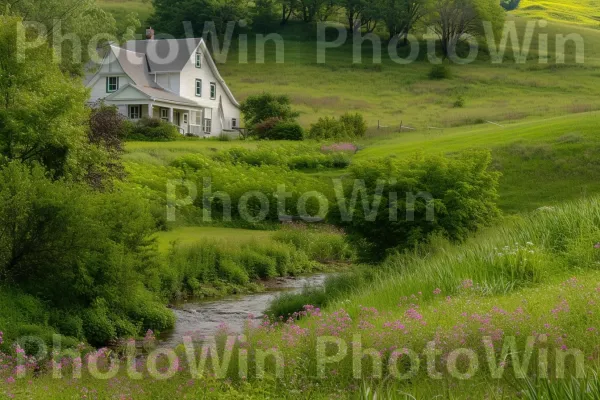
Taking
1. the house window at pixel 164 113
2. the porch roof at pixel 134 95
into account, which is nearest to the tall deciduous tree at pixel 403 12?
the house window at pixel 164 113

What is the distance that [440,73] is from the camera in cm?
9038

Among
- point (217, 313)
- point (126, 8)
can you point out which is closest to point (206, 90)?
point (217, 313)

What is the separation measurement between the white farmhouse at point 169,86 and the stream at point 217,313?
39480mm

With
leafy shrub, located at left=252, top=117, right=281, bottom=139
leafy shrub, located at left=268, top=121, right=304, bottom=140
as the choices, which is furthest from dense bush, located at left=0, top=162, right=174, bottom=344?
leafy shrub, located at left=252, top=117, right=281, bottom=139

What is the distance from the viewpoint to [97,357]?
16.0 m

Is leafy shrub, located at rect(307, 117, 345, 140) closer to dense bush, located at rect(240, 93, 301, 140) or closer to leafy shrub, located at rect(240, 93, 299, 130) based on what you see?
dense bush, located at rect(240, 93, 301, 140)

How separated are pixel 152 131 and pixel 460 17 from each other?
56.4 m

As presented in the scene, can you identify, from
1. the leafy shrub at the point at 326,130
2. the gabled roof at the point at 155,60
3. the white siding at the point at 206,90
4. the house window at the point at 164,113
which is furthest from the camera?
the white siding at the point at 206,90

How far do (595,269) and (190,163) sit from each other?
31.1 metres

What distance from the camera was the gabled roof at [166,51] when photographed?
6975 cm

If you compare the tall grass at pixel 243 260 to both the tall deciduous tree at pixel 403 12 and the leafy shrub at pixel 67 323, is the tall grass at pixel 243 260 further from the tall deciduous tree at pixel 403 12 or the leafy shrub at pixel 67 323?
the tall deciduous tree at pixel 403 12

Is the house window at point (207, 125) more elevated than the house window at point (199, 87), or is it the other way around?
the house window at point (199, 87)

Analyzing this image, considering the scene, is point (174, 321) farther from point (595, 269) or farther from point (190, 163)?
point (190, 163)

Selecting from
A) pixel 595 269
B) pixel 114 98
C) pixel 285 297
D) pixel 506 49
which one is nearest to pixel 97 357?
pixel 285 297
